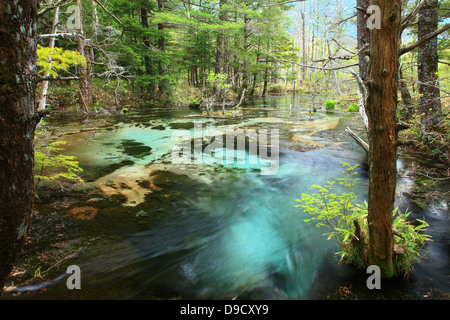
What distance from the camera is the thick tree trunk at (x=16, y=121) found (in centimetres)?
148

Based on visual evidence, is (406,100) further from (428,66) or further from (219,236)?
(219,236)

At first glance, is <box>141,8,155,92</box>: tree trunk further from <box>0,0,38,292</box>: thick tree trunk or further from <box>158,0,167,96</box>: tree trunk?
<box>0,0,38,292</box>: thick tree trunk

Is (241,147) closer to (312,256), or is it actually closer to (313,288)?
(312,256)

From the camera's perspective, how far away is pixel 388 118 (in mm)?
2242

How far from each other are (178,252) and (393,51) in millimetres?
3604

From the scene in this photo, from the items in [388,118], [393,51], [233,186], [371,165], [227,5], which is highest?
[227,5]

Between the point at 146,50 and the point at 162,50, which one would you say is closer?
the point at 146,50

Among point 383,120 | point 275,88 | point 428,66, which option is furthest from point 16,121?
point 275,88

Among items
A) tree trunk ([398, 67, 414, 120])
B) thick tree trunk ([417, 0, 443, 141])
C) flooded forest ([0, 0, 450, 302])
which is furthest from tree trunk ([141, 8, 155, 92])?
thick tree trunk ([417, 0, 443, 141])

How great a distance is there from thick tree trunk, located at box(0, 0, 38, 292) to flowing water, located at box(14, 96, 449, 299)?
1.54 m

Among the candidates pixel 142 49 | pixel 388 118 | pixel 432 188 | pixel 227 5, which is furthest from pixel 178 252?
pixel 227 5

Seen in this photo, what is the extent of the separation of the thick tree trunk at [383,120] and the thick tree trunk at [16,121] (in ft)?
8.96

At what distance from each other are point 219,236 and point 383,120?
3.04m

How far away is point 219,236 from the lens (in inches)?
165
